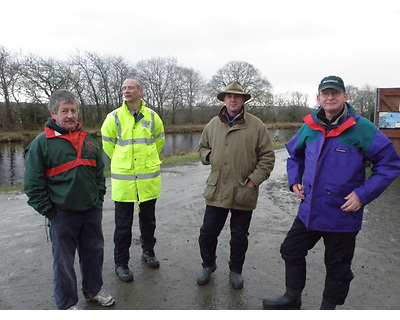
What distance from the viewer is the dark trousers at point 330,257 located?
2.74m

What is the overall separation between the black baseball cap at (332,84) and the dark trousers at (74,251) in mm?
2406

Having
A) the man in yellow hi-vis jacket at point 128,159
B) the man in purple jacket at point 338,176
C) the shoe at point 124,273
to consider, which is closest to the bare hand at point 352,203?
the man in purple jacket at point 338,176

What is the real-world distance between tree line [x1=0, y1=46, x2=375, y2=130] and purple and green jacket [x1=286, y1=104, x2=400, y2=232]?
20342 mm

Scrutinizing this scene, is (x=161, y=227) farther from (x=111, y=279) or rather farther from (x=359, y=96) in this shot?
(x=359, y=96)

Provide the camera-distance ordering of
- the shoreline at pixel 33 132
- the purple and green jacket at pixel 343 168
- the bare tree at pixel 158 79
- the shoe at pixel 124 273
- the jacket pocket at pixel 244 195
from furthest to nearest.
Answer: the bare tree at pixel 158 79, the shoreline at pixel 33 132, the shoe at pixel 124 273, the jacket pocket at pixel 244 195, the purple and green jacket at pixel 343 168

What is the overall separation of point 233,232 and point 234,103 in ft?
4.68

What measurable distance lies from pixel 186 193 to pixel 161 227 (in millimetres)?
2518

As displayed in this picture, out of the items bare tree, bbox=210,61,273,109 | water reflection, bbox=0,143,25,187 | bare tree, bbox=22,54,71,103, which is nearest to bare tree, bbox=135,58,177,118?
bare tree, bbox=210,61,273,109

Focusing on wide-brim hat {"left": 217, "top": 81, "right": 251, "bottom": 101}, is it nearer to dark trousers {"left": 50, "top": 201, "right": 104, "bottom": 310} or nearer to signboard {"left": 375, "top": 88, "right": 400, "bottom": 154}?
dark trousers {"left": 50, "top": 201, "right": 104, "bottom": 310}

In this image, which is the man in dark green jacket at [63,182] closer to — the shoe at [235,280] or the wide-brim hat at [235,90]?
the wide-brim hat at [235,90]

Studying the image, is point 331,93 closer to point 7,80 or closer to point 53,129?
point 53,129

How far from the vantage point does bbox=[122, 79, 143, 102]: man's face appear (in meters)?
3.58

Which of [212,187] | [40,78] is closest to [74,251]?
[212,187]

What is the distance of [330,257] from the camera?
9.20 feet
